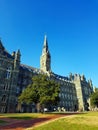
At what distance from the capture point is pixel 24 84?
82125mm

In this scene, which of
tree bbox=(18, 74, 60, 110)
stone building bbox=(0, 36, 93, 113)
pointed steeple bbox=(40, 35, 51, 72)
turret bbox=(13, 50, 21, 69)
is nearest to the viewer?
tree bbox=(18, 74, 60, 110)

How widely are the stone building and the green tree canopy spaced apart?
62.6ft

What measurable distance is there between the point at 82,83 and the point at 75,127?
94.9 meters

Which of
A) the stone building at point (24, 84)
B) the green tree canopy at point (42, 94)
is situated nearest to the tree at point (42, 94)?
the green tree canopy at point (42, 94)

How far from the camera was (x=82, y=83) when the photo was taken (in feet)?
385

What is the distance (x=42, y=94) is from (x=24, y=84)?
112 ft

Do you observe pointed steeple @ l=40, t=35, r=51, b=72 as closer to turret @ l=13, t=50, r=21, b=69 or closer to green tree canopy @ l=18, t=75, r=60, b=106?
turret @ l=13, t=50, r=21, b=69

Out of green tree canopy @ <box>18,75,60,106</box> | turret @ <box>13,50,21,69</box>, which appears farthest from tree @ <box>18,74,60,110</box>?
turret @ <box>13,50,21,69</box>

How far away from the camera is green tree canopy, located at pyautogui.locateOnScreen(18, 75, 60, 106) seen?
49062 mm

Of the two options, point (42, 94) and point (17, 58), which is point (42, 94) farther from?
point (17, 58)

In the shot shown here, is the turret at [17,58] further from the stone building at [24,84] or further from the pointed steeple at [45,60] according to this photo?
the pointed steeple at [45,60]

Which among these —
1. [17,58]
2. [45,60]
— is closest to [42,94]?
[17,58]

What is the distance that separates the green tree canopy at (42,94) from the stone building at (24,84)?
19.1m

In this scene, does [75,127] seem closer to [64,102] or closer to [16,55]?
[16,55]
